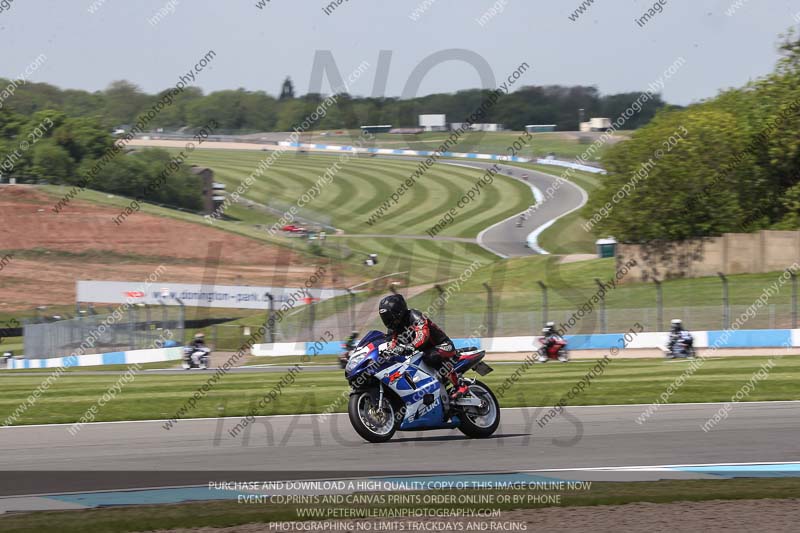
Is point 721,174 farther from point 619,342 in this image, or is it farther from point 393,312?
point 393,312

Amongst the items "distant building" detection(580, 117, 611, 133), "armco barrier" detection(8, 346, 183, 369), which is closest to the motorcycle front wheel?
"armco barrier" detection(8, 346, 183, 369)

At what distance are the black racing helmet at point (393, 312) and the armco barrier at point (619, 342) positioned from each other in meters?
24.6

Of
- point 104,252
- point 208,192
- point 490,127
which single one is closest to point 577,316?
point 104,252

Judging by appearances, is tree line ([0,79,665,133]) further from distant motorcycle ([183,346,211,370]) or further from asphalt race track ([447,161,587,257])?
distant motorcycle ([183,346,211,370])

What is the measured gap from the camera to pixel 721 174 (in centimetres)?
5528

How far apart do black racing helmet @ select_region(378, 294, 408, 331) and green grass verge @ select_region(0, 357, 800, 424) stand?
4761 millimetres

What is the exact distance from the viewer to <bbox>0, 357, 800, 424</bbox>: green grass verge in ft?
56.6

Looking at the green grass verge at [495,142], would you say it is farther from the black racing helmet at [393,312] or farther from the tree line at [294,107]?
the black racing helmet at [393,312]

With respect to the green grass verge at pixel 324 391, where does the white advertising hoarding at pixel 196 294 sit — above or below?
above

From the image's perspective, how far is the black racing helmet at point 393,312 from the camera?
12203 millimetres

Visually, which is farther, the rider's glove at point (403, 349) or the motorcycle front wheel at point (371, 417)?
the rider's glove at point (403, 349)

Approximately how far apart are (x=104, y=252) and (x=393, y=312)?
205 feet

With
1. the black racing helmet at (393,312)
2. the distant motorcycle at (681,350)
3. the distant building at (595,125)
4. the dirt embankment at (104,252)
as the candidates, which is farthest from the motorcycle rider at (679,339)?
the distant building at (595,125)

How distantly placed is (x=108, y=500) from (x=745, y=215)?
5243 centimetres
